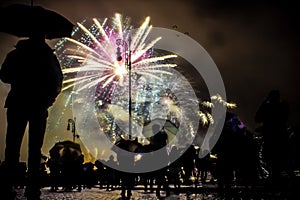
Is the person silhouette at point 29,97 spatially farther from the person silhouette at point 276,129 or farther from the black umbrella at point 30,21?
the person silhouette at point 276,129

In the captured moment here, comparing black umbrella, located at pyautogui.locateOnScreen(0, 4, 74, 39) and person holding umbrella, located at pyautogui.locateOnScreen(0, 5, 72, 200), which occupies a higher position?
black umbrella, located at pyautogui.locateOnScreen(0, 4, 74, 39)

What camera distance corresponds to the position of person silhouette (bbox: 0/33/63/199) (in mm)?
3773

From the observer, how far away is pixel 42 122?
3992 mm

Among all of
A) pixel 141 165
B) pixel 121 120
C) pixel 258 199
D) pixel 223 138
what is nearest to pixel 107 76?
pixel 121 120

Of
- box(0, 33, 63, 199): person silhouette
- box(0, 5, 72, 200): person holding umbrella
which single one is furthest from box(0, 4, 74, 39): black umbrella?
box(0, 33, 63, 199): person silhouette

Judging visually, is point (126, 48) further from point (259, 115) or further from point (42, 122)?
point (42, 122)

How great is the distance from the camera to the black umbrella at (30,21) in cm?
406

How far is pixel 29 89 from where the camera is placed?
3.88 m

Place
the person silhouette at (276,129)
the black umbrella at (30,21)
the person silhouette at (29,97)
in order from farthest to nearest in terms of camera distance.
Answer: the person silhouette at (276,129) < the black umbrella at (30,21) < the person silhouette at (29,97)

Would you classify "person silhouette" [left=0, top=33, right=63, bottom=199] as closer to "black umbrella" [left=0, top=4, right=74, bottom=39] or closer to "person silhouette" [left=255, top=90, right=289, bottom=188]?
"black umbrella" [left=0, top=4, right=74, bottom=39]

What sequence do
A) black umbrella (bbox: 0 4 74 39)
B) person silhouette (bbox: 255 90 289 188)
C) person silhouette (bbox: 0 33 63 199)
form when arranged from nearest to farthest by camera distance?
person silhouette (bbox: 0 33 63 199) < black umbrella (bbox: 0 4 74 39) < person silhouette (bbox: 255 90 289 188)

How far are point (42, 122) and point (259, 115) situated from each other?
6382mm

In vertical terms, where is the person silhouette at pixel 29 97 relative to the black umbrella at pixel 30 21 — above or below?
below

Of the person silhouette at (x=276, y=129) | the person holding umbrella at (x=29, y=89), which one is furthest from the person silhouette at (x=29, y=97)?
the person silhouette at (x=276, y=129)
